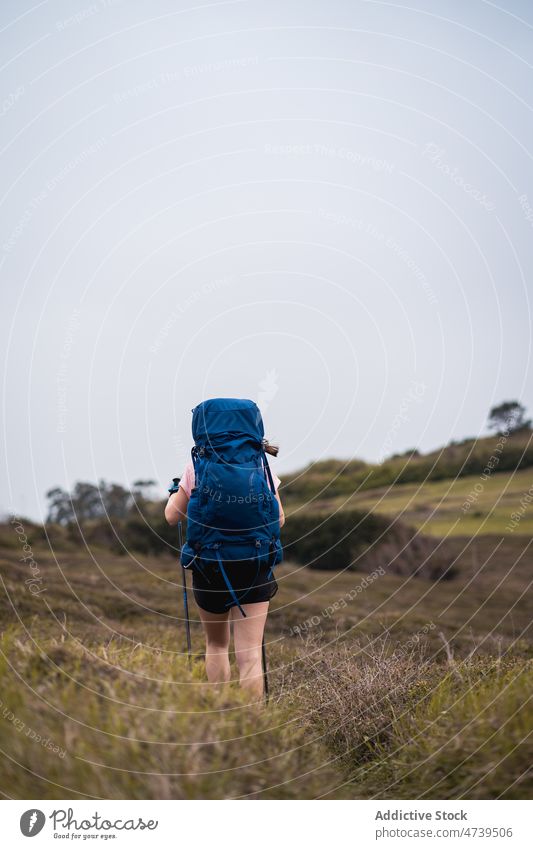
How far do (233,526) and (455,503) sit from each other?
29.5 metres

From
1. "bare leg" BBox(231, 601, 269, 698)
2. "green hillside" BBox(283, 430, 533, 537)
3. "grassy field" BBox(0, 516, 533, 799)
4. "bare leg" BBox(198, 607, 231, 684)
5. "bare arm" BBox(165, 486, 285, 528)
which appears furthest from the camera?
"green hillside" BBox(283, 430, 533, 537)

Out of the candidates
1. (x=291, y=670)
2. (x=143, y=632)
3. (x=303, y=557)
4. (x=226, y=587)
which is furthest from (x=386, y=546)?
(x=226, y=587)

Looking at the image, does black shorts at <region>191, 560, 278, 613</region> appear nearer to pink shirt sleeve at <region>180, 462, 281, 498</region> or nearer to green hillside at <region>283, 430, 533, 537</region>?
pink shirt sleeve at <region>180, 462, 281, 498</region>

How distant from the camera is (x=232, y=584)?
512 centimetres

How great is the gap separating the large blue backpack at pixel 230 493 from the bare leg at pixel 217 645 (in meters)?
0.42

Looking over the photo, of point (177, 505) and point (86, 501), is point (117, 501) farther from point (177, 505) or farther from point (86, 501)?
point (177, 505)

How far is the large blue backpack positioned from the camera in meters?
5.09

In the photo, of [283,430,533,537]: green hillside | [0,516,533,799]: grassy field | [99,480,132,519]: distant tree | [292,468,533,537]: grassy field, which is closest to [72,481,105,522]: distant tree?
[99,480,132,519]: distant tree

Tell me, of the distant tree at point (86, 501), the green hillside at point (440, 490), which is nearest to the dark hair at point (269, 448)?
the distant tree at point (86, 501)

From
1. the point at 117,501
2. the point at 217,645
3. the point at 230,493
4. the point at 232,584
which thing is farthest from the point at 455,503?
the point at 230,493

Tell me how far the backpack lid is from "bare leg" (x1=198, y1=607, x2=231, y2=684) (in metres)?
1.32
